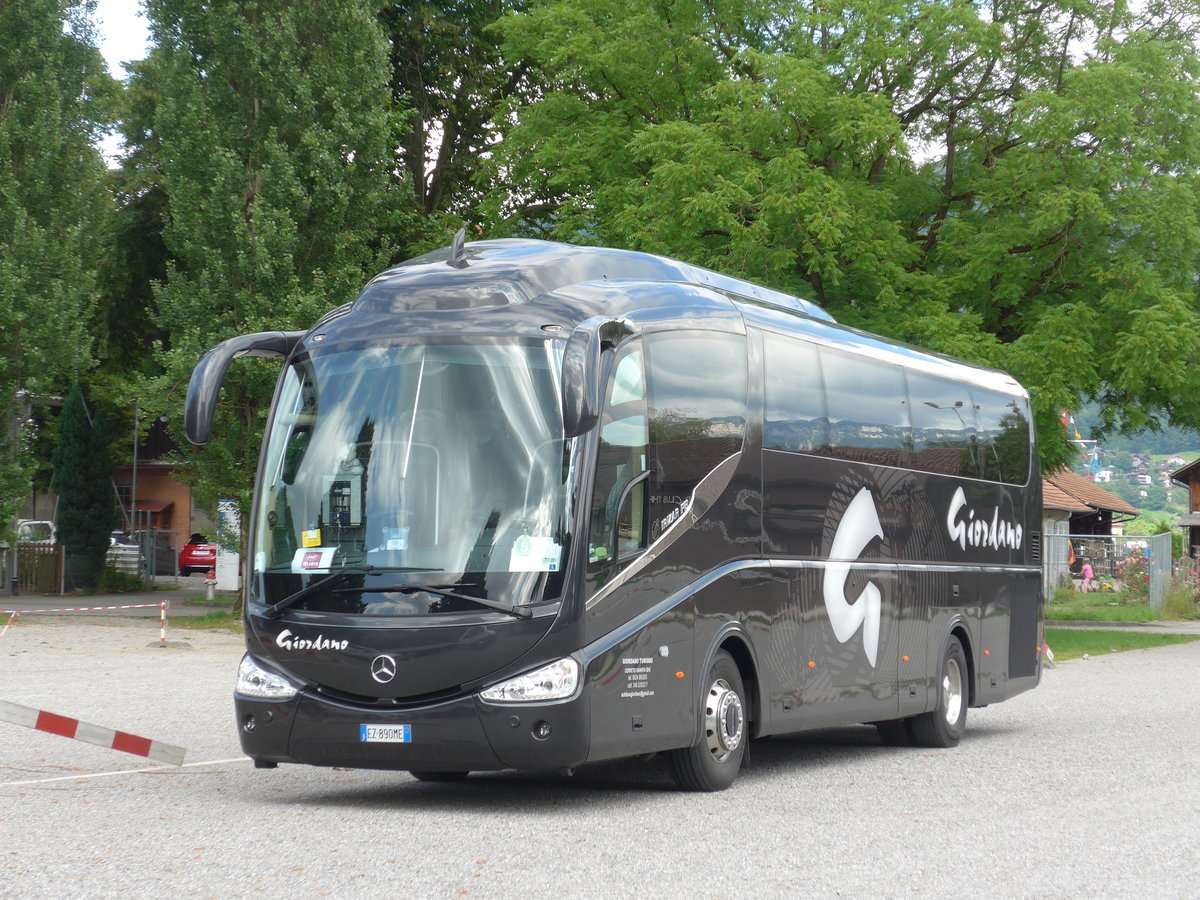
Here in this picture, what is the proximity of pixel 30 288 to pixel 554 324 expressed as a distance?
82.5 feet

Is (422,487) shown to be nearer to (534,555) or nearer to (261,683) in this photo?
(534,555)

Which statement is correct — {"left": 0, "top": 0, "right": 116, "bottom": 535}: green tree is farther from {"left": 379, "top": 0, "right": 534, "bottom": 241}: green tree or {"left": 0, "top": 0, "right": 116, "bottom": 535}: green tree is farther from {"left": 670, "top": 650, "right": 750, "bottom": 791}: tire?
{"left": 670, "top": 650, "right": 750, "bottom": 791}: tire

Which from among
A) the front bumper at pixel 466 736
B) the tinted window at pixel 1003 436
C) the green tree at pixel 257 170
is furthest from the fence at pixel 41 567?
the front bumper at pixel 466 736

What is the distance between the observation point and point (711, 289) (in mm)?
12148

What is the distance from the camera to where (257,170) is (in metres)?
31.3

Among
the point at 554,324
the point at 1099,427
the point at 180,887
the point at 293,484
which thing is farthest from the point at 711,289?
the point at 1099,427

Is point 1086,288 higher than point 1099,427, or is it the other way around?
point 1086,288

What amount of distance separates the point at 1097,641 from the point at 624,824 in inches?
950

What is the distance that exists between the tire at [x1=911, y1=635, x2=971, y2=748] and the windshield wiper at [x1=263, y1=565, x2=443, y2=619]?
6.76 meters

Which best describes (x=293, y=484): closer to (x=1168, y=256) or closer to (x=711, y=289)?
(x=711, y=289)

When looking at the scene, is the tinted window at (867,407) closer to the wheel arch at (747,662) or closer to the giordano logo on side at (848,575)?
the giordano logo on side at (848,575)

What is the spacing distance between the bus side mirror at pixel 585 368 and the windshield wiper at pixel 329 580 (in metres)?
1.24

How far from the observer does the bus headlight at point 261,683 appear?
10.1 meters

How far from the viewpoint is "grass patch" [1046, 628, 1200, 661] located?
2941 centimetres
